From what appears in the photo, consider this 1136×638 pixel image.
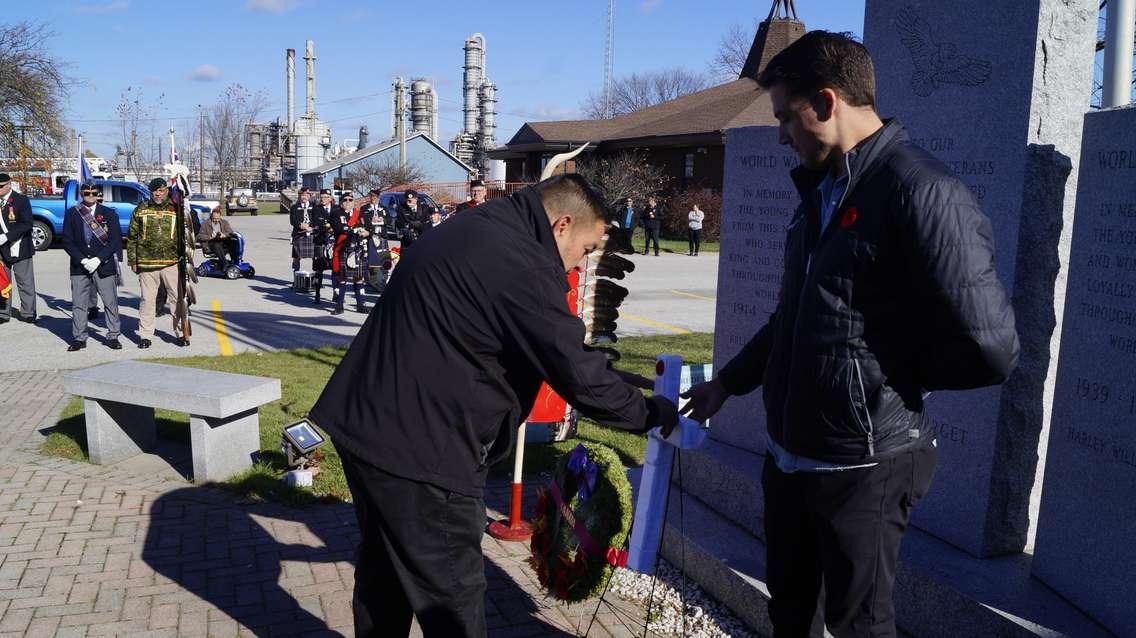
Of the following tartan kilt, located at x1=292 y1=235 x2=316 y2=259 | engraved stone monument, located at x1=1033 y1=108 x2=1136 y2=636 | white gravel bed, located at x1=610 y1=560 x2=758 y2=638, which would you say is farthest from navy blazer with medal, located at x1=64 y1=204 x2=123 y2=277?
engraved stone monument, located at x1=1033 y1=108 x2=1136 y2=636

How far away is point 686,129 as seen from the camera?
3712 centimetres

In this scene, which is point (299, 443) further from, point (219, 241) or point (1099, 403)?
point (219, 241)

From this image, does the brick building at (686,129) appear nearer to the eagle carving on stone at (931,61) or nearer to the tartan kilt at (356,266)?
the tartan kilt at (356,266)

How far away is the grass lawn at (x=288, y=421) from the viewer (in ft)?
19.1

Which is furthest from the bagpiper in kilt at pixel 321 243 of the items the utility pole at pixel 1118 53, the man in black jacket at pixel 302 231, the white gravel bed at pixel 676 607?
the utility pole at pixel 1118 53

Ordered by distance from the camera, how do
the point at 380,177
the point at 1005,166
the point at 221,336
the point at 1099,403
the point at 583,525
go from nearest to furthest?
the point at 1099,403, the point at 1005,166, the point at 583,525, the point at 221,336, the point at 380,177

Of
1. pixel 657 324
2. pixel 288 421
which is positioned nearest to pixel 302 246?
pixel 657 324

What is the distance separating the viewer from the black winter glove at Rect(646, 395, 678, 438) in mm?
2824

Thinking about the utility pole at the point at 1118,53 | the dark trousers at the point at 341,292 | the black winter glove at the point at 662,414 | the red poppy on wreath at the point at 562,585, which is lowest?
the red poppy on wreath at the point at 562,585

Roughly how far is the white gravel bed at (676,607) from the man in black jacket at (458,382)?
1539mm

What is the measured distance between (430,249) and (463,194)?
46400 millimetres

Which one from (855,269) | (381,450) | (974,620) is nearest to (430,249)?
(381,450)

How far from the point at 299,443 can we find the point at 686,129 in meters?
33.3

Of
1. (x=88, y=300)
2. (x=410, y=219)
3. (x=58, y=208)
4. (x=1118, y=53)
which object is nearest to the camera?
(x=1118, y=53)
